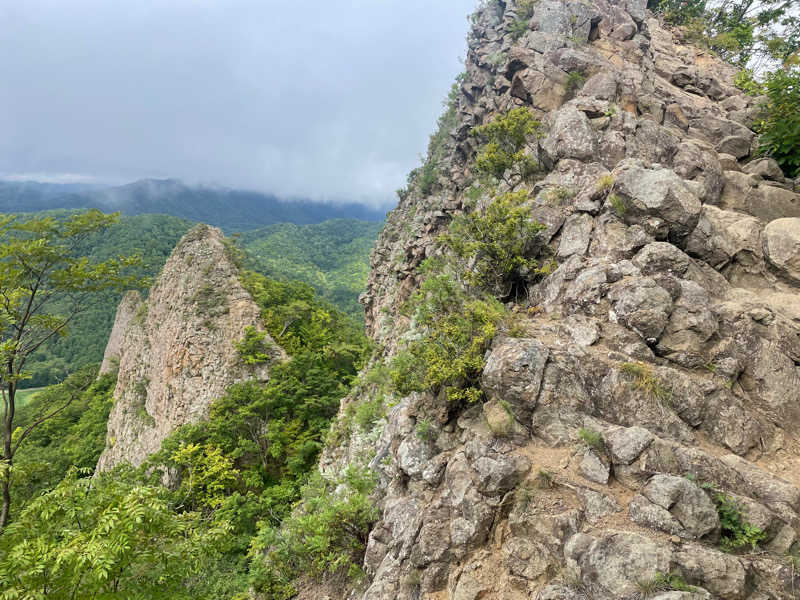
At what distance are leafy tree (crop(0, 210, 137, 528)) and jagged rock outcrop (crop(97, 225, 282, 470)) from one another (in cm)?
935

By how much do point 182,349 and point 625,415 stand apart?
25.8 meters

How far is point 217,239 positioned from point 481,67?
25968 mm

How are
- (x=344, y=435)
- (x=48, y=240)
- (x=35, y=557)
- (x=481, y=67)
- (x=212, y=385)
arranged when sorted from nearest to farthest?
(x=35, y=557) → (x=48, y=240) → (x=344, y=435) → (x=212, y=385) → (x=481, y=67)

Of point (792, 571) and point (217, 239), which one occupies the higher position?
point (217, 239)

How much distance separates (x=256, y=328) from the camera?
24.8 meters

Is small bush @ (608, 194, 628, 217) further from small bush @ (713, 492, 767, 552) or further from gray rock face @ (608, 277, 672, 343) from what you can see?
small bush @ (713, 492, 767, 552)

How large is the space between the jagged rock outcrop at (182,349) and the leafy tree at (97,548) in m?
14.9

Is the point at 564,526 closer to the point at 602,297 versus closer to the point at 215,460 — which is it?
the point at 602,297

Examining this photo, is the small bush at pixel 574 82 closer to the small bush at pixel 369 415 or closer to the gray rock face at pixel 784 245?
the gray rock face at pixel 784 245

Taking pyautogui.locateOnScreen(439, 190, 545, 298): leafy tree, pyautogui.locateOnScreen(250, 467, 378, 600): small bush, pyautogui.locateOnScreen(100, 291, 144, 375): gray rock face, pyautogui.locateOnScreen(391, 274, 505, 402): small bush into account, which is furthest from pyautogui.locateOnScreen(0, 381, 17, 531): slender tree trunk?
pyautogui.locateOnScreen(100, 291, 144, 375): gray rock face

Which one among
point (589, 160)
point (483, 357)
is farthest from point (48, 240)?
point (589, 160)

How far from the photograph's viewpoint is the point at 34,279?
44.0 feet

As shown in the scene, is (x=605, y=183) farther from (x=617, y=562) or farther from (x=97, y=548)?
(x=97, y=548)

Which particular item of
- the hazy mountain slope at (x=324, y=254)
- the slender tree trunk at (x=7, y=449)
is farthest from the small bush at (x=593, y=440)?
the hazy mountain slope at (x=324, y=254)
